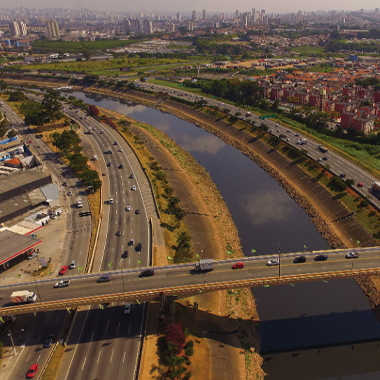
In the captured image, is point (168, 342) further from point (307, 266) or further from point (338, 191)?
point (338, 191)

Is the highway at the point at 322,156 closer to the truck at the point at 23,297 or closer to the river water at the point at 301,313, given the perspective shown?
the river water at the point at 301,313

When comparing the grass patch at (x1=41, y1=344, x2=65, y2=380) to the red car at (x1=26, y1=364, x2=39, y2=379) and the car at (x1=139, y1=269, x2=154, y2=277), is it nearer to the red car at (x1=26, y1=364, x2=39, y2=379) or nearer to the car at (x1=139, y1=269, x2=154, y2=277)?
the red car at (x1=26, y1=364, x2=39, y2=379)

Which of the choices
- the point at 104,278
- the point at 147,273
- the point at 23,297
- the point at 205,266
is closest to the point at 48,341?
the point at 23,297

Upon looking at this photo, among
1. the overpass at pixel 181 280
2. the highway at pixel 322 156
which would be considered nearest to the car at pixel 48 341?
the overpass at pixel 181 280

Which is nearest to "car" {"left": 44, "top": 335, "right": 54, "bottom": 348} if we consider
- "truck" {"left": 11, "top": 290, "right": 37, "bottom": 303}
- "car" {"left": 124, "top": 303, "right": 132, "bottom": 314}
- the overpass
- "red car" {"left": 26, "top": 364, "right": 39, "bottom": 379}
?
"red car" {"left": 26, "top": 364, "right": 39, "bottom": 379}

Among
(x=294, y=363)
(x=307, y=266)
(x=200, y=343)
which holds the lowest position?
(x=294, y=363)

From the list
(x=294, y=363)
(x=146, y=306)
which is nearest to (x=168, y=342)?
(x=146, y=306)
